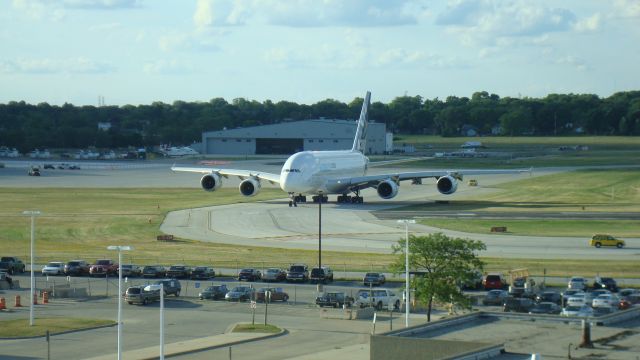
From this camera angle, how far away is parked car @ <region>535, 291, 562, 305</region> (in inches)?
2598

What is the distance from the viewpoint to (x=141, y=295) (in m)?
68.7

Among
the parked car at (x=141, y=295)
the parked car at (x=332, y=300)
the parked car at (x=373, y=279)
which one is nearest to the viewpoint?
the parked car at (x=332, y=300)

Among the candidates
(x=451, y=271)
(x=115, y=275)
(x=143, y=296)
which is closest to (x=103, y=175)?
(x=115, y=275)

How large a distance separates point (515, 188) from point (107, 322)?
103m

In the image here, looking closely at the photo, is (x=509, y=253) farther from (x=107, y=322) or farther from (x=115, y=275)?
(x=107, y=322)

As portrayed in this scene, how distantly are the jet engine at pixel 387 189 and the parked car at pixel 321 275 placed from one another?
47406mm

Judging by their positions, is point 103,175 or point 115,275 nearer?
point 115,275

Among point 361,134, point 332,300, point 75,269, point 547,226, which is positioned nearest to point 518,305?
point 332,300

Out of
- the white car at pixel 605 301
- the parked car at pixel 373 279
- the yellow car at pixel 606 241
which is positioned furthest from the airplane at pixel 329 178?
the white car at pixel 605 301

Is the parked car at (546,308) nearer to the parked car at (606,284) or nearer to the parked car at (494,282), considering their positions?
the parked car at (606,284)

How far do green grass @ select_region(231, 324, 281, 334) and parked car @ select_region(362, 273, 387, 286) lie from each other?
15.3m

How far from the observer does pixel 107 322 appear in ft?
203

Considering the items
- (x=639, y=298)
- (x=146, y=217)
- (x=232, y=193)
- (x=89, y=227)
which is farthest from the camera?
(x=232, y=193)

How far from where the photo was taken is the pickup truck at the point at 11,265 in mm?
81375
